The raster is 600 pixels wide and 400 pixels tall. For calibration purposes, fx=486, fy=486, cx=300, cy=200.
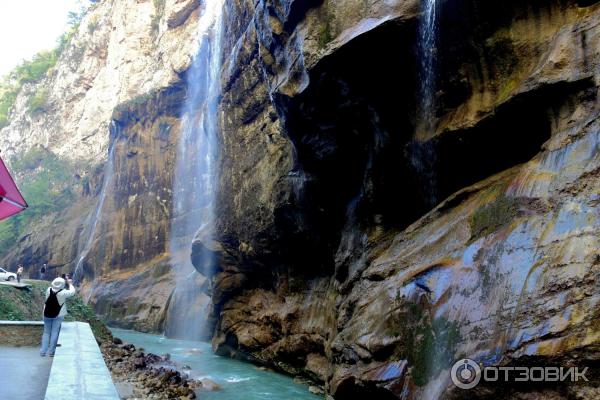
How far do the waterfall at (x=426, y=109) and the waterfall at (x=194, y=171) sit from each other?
17.2 metres

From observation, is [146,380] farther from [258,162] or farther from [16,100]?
[16,100]

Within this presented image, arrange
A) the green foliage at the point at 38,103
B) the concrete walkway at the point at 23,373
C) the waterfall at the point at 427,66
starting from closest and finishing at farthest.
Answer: the concrete walkway at the point at 23,373, the waterfall at the point at 427,66, the green foliage at the point at 38,103

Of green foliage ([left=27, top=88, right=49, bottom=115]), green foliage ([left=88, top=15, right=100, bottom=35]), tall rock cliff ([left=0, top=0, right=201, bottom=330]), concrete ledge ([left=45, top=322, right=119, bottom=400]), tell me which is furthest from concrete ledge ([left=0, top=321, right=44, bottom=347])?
green foliage ([left=27, top=88, right=49, bottom=115])

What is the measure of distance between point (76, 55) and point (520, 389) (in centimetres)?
6380

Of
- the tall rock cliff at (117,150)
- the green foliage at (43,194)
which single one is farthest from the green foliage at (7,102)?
the green foliage at (43,194)

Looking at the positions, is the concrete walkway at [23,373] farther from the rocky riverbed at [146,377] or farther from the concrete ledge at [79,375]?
the rocky riverbed at [146,377]

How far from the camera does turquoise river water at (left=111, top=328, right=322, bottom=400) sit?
12.7 metres

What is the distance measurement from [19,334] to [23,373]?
3389 mm

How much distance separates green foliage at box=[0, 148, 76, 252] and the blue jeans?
45183mm

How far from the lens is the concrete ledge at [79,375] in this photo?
4.61m

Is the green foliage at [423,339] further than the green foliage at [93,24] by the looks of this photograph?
No

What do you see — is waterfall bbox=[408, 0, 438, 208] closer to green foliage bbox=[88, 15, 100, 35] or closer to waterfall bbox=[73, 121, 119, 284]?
waterfall bbox=[73, 121, 119, 284]

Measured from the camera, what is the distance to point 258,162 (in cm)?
1883

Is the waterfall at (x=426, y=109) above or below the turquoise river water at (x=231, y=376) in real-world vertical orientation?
above
